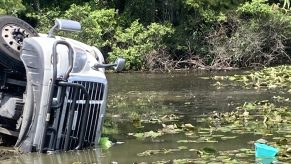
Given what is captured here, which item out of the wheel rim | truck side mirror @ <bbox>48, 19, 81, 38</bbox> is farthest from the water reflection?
truck side mirror @ <bbox>48, 19, 81, 38</bbox>

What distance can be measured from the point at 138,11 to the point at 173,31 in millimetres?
2280

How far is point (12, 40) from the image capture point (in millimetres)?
8492

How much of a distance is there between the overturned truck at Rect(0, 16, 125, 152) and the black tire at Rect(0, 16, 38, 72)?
0.01 meters

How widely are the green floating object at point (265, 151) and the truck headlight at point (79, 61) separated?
8.10 feet

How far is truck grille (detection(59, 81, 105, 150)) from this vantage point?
7613mm

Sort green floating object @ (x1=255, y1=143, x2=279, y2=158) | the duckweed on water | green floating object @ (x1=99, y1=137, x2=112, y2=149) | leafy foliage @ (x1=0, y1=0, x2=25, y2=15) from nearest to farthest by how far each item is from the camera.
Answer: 1. green floating object @ (x1=255, y1=143, x2=279, y2=158)
2. green floating object @ (x1=99, y1=137, x2=112, y2=149)
3. the duckweed on water
4. leafy foliage @ (x1=0, y1=0, x2=25, y2=15)

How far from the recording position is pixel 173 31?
2592 cm

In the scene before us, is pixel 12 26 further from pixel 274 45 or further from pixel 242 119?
pixel 274 45

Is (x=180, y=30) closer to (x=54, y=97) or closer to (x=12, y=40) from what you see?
(x=12, y=40)

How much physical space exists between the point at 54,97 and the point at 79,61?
0.62 meters

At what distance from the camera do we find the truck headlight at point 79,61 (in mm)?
7852

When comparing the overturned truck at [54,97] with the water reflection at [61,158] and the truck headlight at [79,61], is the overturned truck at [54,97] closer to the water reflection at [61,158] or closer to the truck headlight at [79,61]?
the truck headlight at [79,61]

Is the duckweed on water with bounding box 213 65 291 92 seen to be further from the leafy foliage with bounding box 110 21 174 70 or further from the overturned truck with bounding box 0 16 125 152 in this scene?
the overturned truck with bounding box 0 16 125 152

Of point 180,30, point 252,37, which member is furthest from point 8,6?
point 252,37
